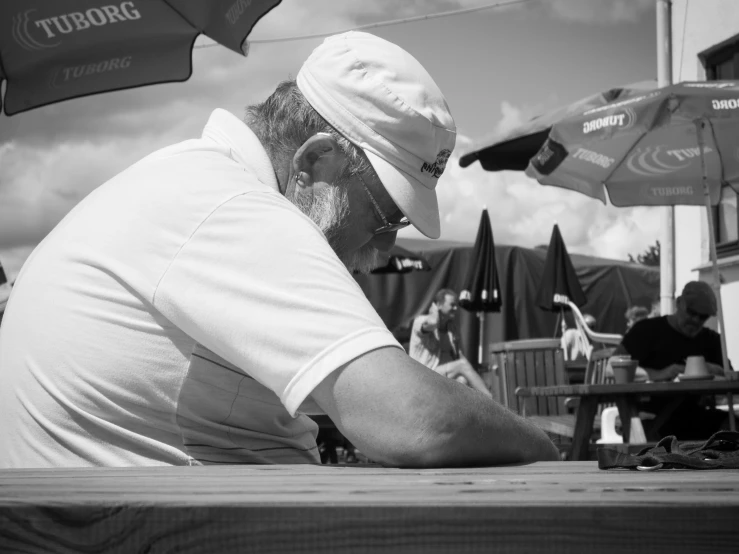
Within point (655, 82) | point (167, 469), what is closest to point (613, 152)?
point (655, 82)

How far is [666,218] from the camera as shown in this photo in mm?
9742

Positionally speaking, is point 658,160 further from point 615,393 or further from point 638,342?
point 615,393

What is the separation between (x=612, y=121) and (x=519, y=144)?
236 cm

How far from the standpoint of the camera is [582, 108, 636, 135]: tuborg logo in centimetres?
613

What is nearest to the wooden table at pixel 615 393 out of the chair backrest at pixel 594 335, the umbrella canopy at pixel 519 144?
the umbrella canopy at pixel 519 144

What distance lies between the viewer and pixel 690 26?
1073 cm

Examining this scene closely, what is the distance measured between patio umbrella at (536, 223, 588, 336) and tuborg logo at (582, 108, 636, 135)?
7081 millimetres

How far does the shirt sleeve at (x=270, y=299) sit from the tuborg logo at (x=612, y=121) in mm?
5372

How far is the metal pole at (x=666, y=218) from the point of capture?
9.59 m

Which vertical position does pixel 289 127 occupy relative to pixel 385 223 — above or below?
above

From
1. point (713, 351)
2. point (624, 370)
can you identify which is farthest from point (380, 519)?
point (713, 351)

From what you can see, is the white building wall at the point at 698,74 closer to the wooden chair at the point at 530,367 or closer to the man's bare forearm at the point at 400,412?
the wooden chair at the point at 530,367

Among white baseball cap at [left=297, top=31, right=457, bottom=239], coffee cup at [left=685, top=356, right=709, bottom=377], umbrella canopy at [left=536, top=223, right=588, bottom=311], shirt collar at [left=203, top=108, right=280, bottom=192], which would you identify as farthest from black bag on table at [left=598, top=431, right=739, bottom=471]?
umbrella canopy at [left=536, top=223, right=588, bottom=311]

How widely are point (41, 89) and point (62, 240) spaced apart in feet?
10.4
